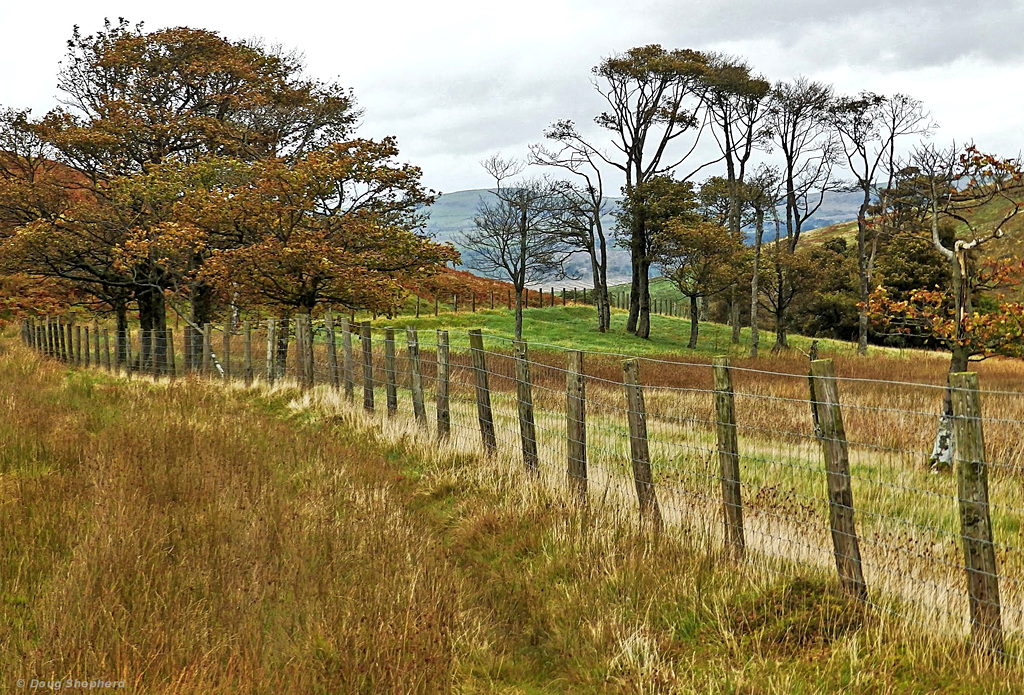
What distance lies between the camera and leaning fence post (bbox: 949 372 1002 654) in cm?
414

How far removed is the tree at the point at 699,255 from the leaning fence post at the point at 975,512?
1470 inches

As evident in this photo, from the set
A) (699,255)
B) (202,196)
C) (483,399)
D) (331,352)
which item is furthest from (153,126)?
(699,255)

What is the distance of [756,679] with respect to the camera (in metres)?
3.92

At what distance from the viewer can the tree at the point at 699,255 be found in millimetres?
40656

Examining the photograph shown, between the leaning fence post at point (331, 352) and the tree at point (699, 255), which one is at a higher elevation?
the tree at point (699, 255)

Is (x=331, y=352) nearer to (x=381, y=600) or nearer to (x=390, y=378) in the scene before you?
(x=390, y=378)

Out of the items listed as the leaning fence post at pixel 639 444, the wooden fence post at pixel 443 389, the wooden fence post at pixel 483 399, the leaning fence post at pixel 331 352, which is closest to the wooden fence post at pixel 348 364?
the leaning fence post at pixel 331 352

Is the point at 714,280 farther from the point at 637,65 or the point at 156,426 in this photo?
the point at 156,426

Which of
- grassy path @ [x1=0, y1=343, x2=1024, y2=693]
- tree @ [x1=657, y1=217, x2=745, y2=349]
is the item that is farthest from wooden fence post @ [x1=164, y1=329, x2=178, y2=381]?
tree @ [x1=657, y1=217, x2=745, y2=349]

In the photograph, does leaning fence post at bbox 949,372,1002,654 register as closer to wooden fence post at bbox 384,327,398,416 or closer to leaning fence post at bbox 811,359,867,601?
leaning fence post at bbox 811,359,867,601

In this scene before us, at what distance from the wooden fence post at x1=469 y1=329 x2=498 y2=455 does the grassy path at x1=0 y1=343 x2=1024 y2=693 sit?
153 centimetres

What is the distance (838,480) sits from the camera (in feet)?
16.2

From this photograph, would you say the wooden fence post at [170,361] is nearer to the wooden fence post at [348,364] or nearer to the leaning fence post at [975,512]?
the wooden fence post at [348,364]

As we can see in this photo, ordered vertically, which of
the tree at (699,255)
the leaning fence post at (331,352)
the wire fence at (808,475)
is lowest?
the wire fence at (808,475)
